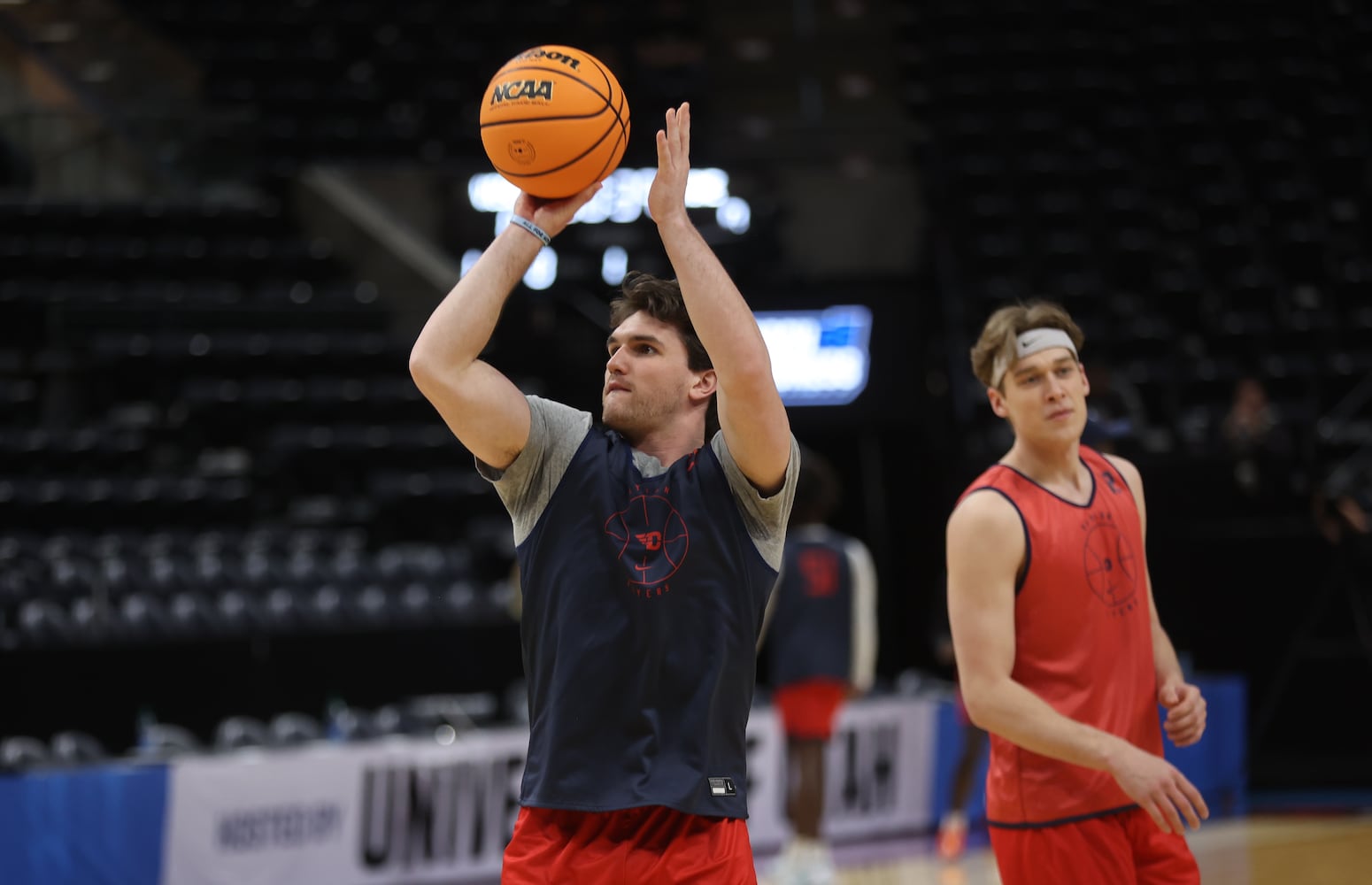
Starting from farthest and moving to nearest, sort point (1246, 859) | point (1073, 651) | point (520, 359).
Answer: point (520, 359) → point (1246, 859) → point (1073, 651)

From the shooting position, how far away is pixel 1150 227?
14.0 meters

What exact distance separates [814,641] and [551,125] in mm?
4991

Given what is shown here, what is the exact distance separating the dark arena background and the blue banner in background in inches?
Answer: 0.6

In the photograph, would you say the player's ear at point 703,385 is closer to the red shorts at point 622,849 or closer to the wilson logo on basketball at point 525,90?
the wilson logo on basketball at point 525,90

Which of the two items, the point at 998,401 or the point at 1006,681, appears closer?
the point at 1006,681

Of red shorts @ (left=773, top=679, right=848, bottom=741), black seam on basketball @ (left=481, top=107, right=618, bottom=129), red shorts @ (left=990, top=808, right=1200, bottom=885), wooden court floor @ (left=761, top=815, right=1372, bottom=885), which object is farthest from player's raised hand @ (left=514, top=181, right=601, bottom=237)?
wooden court floor @ (left=761, top=815, right=1372, bottom=885)

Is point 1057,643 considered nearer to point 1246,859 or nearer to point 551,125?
A: point 551,125

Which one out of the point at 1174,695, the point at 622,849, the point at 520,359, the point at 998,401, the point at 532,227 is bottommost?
the point at 622,849

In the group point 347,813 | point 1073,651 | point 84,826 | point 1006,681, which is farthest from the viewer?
point 347,813

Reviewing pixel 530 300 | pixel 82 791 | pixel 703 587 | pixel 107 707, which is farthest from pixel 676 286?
pixel 530 300

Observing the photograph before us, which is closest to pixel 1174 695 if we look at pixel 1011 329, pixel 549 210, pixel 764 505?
pixel 1011 329

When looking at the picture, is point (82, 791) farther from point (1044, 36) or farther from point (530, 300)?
point (1044, 36)

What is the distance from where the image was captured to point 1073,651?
3342 millimetres

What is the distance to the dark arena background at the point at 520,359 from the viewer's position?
8070 millimetres
